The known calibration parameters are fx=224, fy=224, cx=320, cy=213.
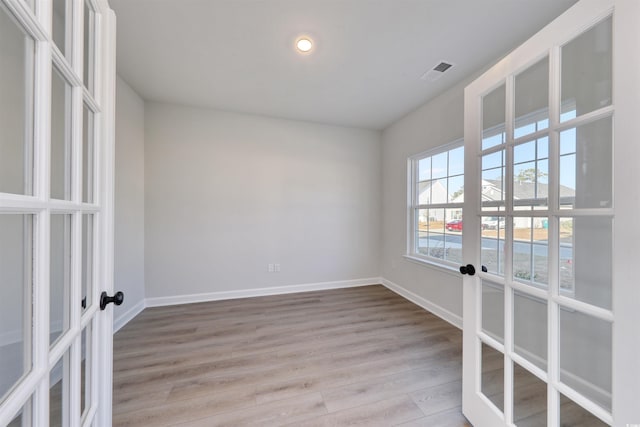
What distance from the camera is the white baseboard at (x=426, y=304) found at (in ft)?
7.98

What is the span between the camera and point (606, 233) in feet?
2.65

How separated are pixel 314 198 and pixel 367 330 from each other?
1.98 metres

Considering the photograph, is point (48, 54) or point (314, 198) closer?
point (48, 54)

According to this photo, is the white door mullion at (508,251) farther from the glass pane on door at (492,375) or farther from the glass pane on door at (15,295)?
the glass pane on door at (15,295)

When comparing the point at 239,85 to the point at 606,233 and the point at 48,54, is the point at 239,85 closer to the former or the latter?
the point at 48,54

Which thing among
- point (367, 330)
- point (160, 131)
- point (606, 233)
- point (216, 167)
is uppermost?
point (160, 131)

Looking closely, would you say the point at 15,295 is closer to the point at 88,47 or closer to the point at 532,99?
the point at 88,47

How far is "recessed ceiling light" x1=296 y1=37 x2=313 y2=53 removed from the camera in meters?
1.87

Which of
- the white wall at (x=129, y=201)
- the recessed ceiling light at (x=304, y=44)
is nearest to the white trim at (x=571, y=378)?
the recessed ceiling light at (x=304, y=44)

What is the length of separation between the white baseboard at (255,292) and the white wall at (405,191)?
0.57 metres

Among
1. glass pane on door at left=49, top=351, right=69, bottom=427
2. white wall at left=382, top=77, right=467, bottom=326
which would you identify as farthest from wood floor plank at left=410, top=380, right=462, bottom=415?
glass pane on door at left=49, top=351, right=69, bottom=427

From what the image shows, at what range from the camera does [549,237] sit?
3.22 feet

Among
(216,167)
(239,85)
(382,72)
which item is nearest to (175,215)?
(216,167)

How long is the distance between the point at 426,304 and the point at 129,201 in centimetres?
374
